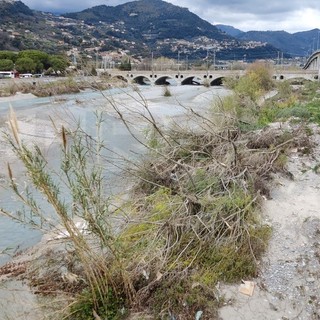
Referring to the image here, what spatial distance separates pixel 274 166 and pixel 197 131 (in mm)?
2100

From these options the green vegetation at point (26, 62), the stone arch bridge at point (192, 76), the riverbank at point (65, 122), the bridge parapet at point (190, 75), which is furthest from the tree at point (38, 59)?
the riverbank at point (65, 122)

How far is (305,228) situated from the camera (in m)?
6.34

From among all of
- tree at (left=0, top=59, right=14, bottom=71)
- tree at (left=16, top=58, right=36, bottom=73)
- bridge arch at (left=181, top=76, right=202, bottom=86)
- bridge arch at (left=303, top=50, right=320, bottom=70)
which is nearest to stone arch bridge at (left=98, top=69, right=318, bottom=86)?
bridge arch at (left=181, top=76, right=202, bottom=86)

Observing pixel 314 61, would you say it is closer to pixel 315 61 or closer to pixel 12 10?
pixel 315 61

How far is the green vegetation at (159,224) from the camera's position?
3883 mm

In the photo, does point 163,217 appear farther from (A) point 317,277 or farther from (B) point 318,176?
(B) point 318,176

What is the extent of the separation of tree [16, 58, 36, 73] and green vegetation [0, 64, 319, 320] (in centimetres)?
4580

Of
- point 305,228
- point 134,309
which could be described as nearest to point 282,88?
point 305,228

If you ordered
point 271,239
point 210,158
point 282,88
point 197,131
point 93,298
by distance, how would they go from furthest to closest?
point 282,88, point 197,131, point 210,158, point 271,239, point 93,298

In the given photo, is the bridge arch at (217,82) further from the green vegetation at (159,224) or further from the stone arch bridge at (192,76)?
the green vegetation at (159,224)

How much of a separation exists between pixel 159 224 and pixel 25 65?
4915cm

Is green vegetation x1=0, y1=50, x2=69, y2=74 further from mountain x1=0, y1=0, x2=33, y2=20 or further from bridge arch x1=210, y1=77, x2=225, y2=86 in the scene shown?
mountain x1=0, y1=0, x2=33, y2=20

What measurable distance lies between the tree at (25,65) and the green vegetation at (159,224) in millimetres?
45802

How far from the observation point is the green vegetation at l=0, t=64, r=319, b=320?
388 cm
